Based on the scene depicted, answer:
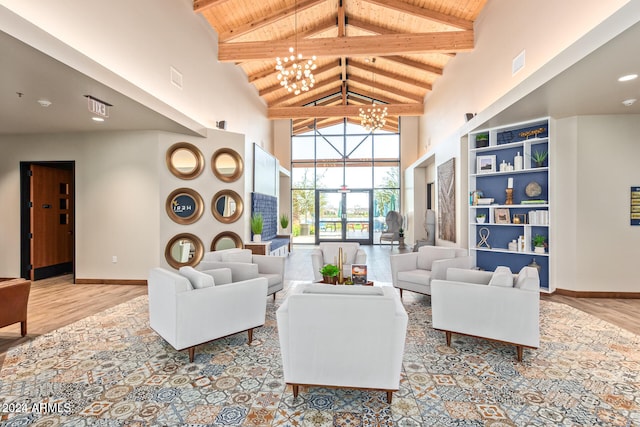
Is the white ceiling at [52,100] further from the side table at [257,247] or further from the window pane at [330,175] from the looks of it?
the window pane at [330,175]

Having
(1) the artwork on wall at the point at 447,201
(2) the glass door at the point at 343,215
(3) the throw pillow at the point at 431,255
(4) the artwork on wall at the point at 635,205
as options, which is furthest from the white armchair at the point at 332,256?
(2) the glass door at the point at 343,215

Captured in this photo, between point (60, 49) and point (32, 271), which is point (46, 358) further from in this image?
point (32, 271)

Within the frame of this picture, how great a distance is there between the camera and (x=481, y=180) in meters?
5.82

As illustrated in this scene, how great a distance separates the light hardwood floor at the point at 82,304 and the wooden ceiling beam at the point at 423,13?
5.08 m

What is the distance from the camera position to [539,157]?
16.3ft

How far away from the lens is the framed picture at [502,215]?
211 inches

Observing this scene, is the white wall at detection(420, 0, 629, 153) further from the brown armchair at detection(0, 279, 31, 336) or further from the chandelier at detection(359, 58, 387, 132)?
the brown armchair at detection(0, 279, 31, 336)

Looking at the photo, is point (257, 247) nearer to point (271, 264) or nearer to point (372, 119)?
point (271, 264)

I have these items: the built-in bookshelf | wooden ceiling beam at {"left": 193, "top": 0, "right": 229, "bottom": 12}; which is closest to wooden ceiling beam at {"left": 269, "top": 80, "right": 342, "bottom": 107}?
wooden ceiling beam at {"left": 193, "top": 0, "right": 229, "bottom": 12}

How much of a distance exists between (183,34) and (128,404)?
5.66 meters

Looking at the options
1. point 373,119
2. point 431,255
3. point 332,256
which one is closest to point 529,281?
point 431,255

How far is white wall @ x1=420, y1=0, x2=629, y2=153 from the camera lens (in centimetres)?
348

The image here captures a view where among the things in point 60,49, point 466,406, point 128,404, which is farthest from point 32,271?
point 466,406

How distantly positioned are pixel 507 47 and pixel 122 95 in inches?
220
